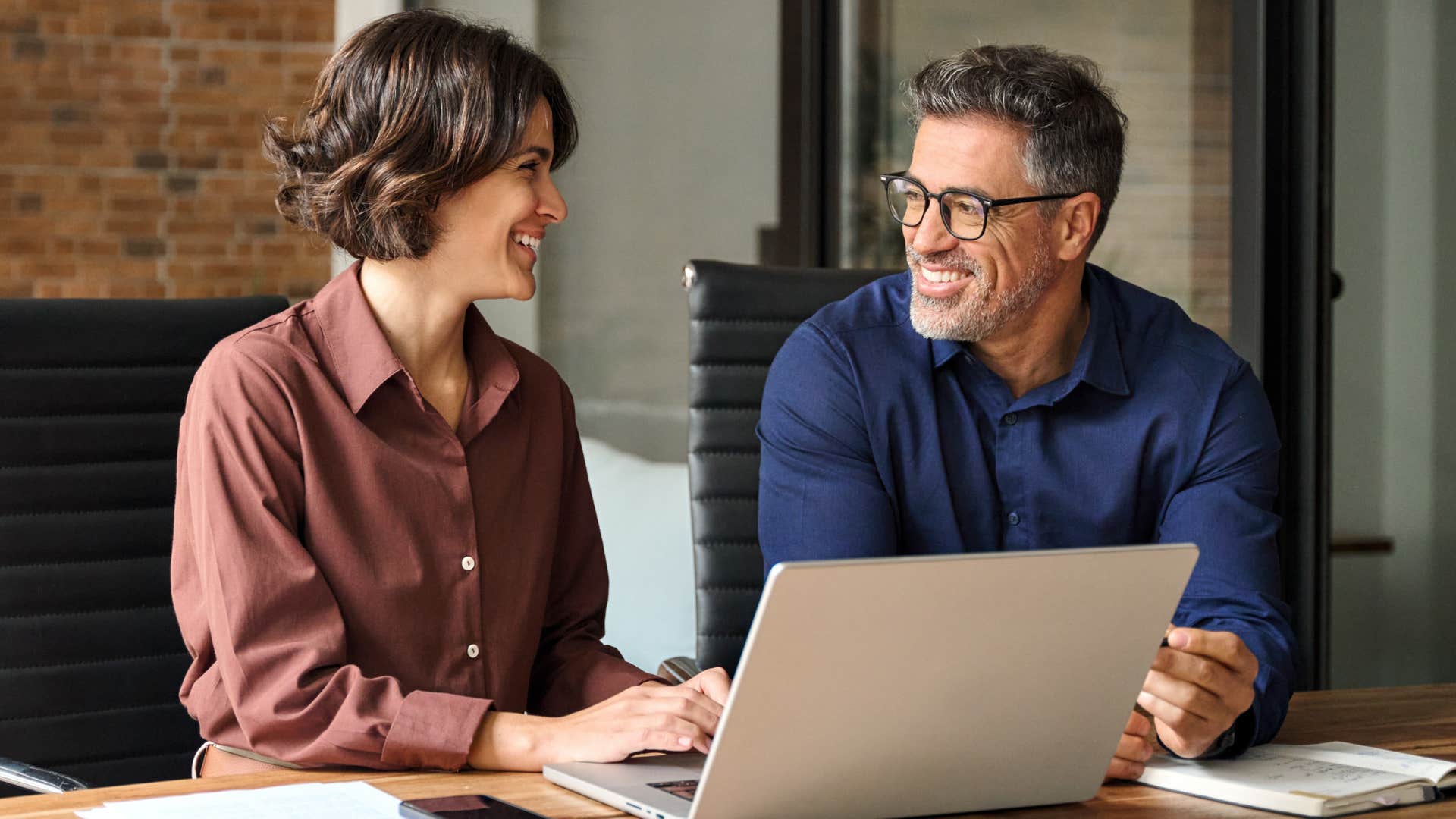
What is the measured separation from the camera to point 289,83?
543cm

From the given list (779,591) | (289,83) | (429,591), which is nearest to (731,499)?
(429,591)

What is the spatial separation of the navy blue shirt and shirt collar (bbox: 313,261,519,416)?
34 centimetres

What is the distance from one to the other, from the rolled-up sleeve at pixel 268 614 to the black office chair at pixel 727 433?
2.00ft

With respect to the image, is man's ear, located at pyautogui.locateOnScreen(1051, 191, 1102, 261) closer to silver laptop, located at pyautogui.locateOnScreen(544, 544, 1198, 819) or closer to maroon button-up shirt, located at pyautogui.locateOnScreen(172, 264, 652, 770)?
maroon button-up shirt, located at pyautogui.locateOnScreen(172, 264, 652, 770)

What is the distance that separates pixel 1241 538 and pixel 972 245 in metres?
0.42

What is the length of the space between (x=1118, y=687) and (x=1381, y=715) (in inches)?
21.6

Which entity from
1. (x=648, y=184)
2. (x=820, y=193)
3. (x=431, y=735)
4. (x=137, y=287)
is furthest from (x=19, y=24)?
(x=431, y=735)

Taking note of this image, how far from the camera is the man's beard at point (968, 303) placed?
1631 mm

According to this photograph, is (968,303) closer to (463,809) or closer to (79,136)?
(463,809)

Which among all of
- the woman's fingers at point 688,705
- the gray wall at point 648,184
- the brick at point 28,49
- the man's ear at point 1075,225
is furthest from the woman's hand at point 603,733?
the brick at point 28,49

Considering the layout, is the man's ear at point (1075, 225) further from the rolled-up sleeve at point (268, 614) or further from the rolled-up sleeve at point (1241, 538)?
the rolled-up sleeve at point (268, 614)

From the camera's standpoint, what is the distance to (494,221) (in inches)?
58.6

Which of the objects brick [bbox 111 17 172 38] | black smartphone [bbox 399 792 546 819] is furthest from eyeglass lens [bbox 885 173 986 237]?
brick [bbox 111 17 172 38]

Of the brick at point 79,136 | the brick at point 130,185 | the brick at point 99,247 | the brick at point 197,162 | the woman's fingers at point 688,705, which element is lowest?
the woman's fingers at point 688,705
